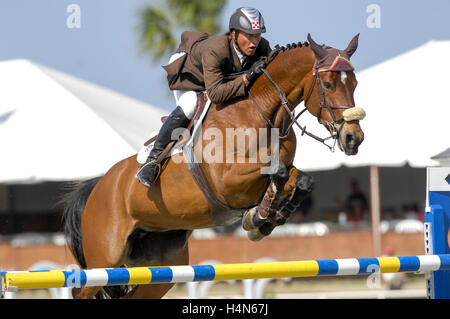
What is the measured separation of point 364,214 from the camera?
1168 cm

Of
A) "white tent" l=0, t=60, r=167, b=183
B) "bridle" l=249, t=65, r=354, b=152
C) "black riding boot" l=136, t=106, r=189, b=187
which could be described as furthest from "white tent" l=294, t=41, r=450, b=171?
"bridle" l=249, t=65, r=354, b=152

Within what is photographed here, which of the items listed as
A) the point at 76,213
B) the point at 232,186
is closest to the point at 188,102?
the point at 232,186

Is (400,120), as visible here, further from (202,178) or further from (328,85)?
(328,85)

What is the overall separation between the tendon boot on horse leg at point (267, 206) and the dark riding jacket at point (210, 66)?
1.93ft

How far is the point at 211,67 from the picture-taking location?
15.1 ft

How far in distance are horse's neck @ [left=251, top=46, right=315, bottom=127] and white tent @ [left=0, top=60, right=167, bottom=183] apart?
5546mm

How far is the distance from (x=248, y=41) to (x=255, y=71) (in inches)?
7.3

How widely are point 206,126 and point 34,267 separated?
5.86 m

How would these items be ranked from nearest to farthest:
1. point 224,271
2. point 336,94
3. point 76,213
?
point 224,271 → point 336,94 → point 76,213

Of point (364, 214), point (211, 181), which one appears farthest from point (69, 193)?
point (364, 214)

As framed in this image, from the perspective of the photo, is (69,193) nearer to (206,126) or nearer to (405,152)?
(206,126)

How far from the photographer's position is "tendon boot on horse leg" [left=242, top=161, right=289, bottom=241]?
439 centimetres

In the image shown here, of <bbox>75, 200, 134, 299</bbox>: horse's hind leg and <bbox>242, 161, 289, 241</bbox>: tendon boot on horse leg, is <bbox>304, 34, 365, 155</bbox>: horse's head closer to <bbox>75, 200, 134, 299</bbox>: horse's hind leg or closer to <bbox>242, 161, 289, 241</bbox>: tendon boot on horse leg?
<bbox>242, 161, 289, 241</bbox>: tendon boot on horse leg

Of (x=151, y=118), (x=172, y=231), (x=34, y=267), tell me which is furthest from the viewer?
(x=151, y=118)
